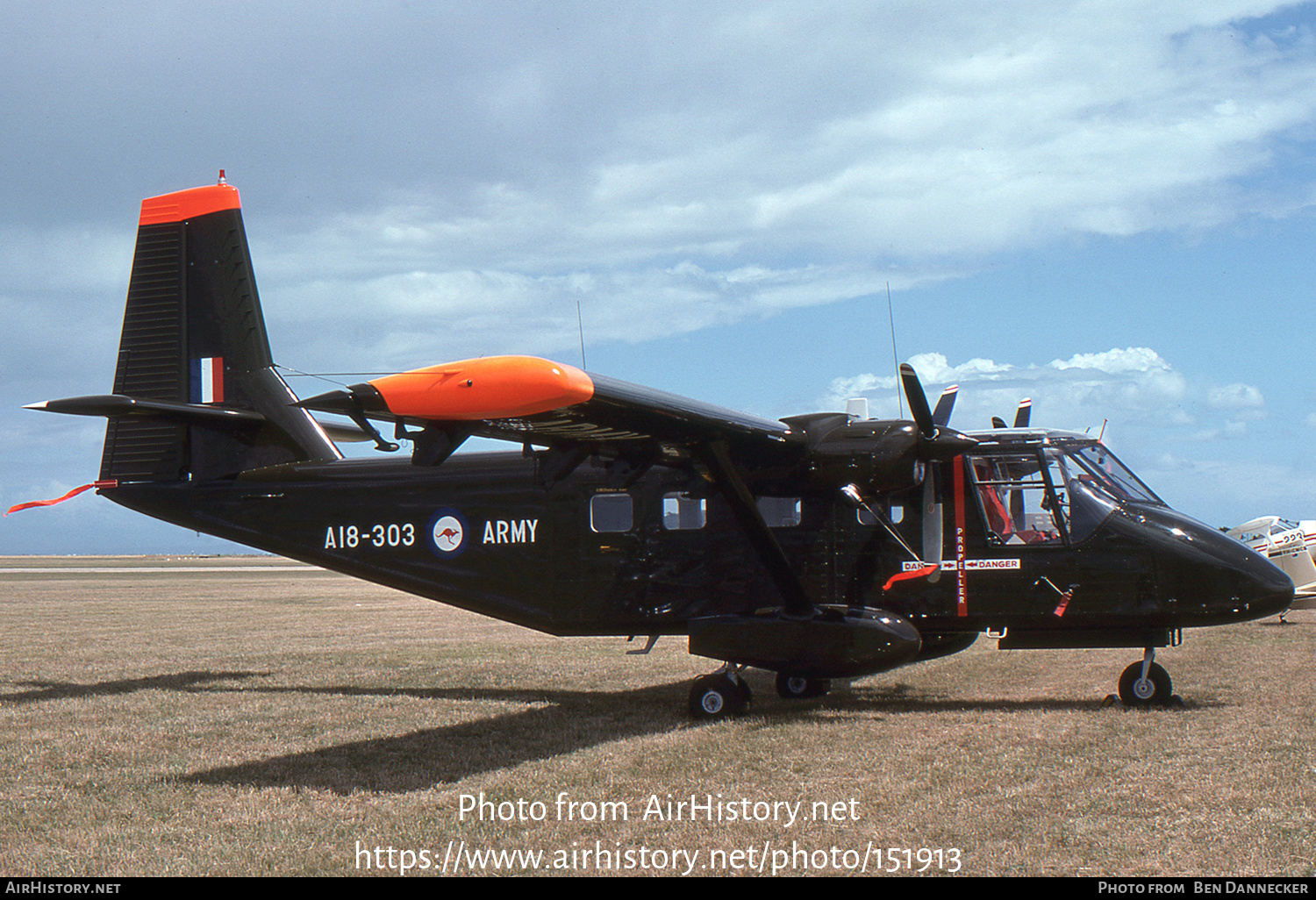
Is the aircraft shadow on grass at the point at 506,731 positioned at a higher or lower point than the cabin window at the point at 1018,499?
lower

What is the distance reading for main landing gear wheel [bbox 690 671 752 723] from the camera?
10414 mm

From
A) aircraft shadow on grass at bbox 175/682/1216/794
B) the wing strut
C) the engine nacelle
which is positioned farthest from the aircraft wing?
aircraft shadow on grass at bbox 175/682/1216/794

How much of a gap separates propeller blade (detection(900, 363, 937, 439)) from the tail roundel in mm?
7106

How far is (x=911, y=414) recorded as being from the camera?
9.98 m

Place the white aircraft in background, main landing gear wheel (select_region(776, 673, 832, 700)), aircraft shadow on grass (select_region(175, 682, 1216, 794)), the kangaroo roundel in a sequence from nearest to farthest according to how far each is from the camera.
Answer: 1. aircraft shadow on grass (select_region(175, 682, 1216, 794))
2. main landing gear wheel (select_region(776, 673, 832, 700))
3. the kangaroo roundel
4. the white aircraft in background

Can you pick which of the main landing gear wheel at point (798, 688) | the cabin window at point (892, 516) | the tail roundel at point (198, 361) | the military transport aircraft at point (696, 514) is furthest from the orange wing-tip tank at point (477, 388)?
the tail roundel at point (198, 361)

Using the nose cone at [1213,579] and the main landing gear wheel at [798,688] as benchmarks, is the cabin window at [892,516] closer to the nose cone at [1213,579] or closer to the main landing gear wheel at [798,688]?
the main landing gear wheel at [798,688]

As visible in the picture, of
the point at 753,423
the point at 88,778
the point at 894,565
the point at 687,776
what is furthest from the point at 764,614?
the point at 88,778

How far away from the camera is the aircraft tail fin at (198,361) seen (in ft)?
41.1

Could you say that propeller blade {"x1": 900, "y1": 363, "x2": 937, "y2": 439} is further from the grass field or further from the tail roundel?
the tail roundel

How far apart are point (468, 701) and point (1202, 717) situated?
25.0 ft

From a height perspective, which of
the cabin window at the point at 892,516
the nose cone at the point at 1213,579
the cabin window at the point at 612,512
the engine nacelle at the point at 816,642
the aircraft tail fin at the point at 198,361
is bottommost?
the engine nacelle at the point at 816,642

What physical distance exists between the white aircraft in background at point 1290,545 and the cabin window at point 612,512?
15895 millimetres
